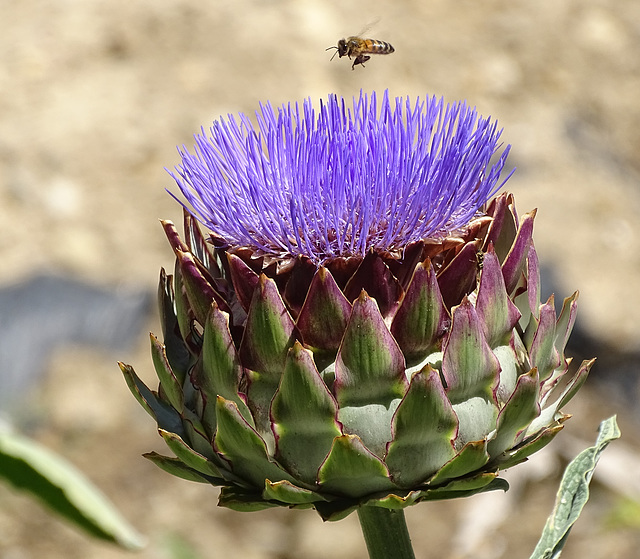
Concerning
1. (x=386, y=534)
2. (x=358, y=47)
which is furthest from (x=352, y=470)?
(x=358, y=47)

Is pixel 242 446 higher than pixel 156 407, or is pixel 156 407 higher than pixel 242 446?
pixel 156 407

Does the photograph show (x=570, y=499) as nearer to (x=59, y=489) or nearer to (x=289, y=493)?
(x=289, y=493)

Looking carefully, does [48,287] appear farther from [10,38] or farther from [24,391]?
[10,38]

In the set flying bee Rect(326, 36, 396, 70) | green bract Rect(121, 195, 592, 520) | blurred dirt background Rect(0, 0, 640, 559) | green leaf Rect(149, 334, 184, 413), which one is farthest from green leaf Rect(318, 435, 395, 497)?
blurred dirt background Rect(0, 0, 640, 559)

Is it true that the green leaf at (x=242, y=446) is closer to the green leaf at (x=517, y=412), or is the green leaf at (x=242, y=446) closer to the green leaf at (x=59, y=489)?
the green leaf at (x=517, y=412)

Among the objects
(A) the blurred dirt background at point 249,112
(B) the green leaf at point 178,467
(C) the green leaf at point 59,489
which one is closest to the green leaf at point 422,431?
(B) the green leaf at point 178,467
